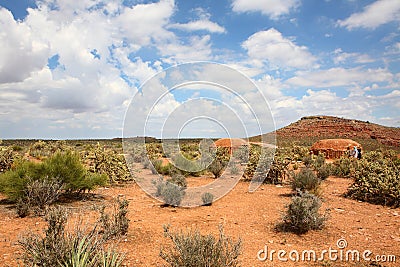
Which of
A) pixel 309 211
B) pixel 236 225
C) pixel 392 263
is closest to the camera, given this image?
pixel 392 263

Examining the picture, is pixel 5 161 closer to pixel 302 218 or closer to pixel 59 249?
pixel 59 249

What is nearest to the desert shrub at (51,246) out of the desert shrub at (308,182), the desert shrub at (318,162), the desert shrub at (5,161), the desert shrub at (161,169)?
the desert shrub at (308,182)

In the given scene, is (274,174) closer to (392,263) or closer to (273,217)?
(273,217)

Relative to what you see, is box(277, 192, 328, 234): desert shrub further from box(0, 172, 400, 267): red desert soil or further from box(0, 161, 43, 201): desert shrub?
box(0, 161, 43, 201): desert shrub

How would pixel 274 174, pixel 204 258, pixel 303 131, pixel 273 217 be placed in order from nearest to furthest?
pixel 204 258 < pixel 273 217 < pixel 274 174 < pixel 303 131

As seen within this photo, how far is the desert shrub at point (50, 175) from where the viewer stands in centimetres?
792

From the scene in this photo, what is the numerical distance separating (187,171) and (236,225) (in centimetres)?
952

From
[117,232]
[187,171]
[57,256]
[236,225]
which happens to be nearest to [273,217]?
[236,225]

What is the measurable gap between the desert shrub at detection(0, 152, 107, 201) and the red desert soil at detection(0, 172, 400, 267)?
53 cm

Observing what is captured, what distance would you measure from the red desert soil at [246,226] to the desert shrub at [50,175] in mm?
530

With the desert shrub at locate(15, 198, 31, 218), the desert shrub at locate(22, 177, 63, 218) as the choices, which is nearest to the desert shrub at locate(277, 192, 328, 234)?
the desert shrub at locate(22, 177, 63, 218)

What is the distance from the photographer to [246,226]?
Answer: 6828mm

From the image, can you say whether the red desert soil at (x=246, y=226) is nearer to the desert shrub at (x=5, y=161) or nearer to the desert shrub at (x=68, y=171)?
the desert shrub at (x=68, y=171)

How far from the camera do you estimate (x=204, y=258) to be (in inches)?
148
